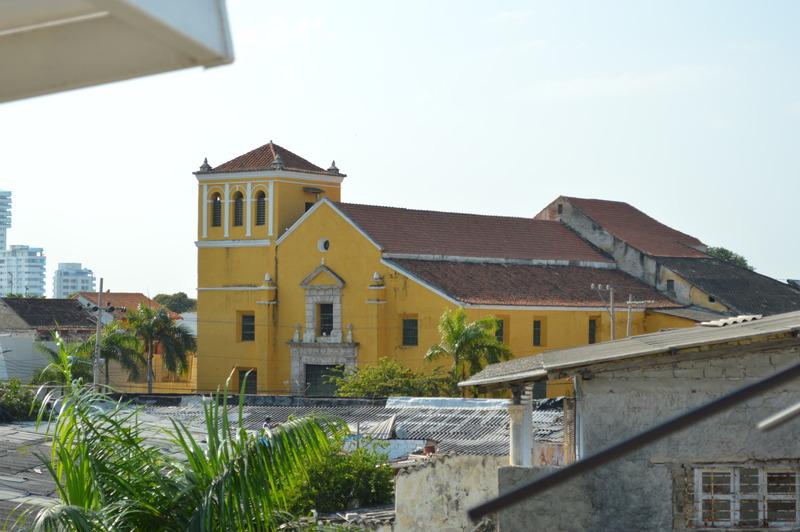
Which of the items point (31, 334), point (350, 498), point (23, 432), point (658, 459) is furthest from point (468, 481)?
point (31, 334)

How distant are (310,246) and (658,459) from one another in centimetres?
3622

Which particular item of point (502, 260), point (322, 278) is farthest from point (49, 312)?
point (502, 260)

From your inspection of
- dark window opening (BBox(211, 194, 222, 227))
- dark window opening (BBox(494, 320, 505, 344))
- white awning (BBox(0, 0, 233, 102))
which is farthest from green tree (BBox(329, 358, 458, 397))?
white awning (BBox(0, 0, 233, 102))

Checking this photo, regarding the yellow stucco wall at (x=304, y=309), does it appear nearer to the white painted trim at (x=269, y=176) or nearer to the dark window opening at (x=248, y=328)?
the dark window opening at (x=248, y=328)

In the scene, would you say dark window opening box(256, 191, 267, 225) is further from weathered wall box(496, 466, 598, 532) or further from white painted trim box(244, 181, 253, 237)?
weathered wall box(496, 466, 598, 532)

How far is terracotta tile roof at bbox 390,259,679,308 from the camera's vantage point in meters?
41.7

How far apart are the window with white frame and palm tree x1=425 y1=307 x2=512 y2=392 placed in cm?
2810

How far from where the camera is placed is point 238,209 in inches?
1916

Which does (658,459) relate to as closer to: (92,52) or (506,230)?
(92,52)

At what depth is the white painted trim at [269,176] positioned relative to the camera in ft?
156

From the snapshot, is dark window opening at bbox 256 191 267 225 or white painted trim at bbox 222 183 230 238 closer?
dark window opening at bbox 256 191 267 225

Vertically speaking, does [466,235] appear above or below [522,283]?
above

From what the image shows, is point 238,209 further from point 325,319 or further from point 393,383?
point 393,383

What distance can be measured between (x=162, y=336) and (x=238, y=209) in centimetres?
586
